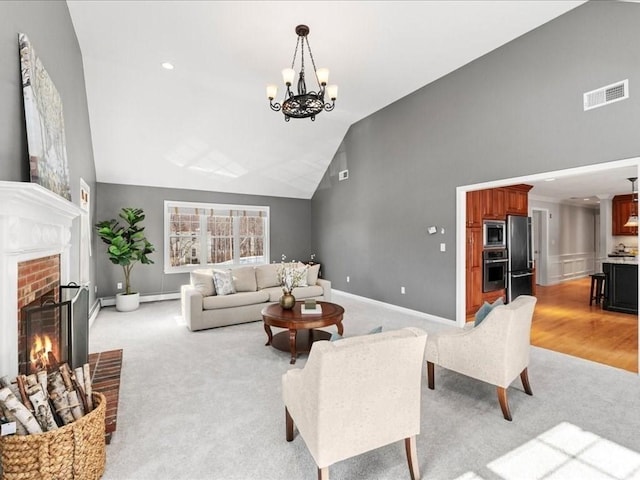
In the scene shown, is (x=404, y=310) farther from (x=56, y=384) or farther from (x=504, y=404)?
(x=56, y=384)

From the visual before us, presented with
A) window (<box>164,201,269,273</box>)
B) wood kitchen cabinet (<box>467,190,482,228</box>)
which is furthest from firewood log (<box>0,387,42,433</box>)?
window (<box>164,201,269,273</box>)

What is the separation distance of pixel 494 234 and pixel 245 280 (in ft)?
14.1

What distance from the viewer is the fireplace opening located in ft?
6.37

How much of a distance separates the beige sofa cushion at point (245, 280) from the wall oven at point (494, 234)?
3.90 meters

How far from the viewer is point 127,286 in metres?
5.83

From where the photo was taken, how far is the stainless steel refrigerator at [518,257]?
18.5 ft

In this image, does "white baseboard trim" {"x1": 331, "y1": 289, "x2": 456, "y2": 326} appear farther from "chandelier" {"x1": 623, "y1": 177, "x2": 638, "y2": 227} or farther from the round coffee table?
"chandelier" {"x1": 623, "y1": 177, "x2": 638, "y2": 227}

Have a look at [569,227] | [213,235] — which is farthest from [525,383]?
[569,227]

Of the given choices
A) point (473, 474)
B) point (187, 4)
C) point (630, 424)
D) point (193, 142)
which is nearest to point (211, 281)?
point (193, 142)

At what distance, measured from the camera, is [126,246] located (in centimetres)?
548

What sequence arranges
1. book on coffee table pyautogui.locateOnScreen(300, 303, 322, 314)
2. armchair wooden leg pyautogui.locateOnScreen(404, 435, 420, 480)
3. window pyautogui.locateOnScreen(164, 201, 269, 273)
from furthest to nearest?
1. window pyautogui.locateOnScreen(164, 201, 269, 273)
2. book on coffee table pyautogui.locateOnScreen(300, 303, 322, 314)
3. armchair wooden leg pyautogui.locateOnScreen(404, 435, 420, 480)

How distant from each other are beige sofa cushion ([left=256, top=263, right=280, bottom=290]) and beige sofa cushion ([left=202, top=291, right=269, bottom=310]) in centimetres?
42

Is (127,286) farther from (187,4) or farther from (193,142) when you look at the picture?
(187,4)

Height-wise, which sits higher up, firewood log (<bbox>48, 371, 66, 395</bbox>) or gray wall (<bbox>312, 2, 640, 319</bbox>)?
gray wall (<bbox>312, 2, 640, 319</bbox>)
